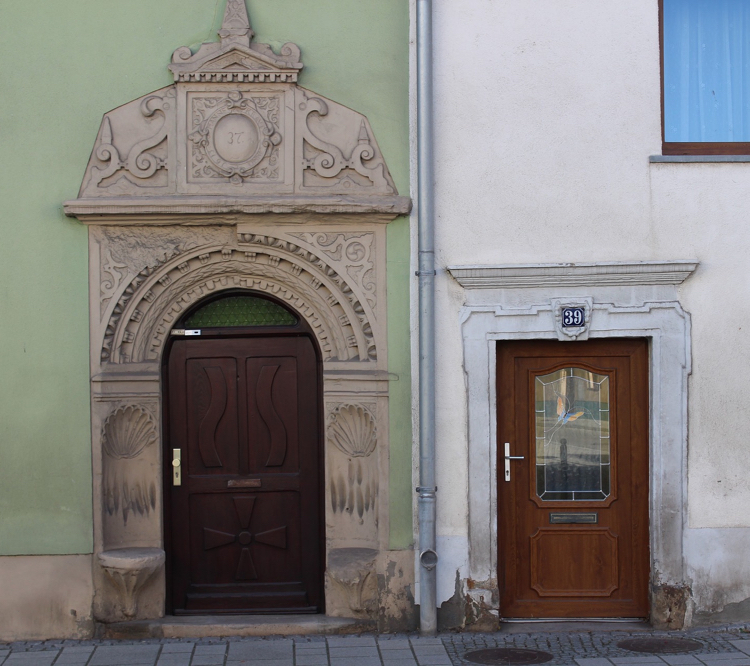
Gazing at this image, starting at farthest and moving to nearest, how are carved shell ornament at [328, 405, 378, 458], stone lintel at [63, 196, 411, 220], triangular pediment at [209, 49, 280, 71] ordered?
1. carved shell ornament at [328, 405, 378, 458]
2. triangular pediment at [209, 49, 280, 71]
3. stone lintel at [63, 196, 411, 220]

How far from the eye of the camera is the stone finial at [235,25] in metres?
6.49

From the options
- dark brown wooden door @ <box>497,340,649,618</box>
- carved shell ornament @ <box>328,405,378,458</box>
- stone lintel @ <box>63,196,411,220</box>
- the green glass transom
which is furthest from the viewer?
the green glass transom

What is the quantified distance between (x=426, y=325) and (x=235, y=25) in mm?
2473

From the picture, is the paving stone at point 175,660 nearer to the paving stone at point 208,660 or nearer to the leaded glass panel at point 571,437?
the paving stone at point 208,660

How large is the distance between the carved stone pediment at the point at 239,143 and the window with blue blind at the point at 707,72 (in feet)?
7.17

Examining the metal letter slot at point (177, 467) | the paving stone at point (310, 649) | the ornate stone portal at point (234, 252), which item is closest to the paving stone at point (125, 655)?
the ornate stone portal at point (234, 252)

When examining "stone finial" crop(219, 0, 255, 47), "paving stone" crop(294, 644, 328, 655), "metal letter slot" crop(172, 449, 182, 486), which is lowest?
"paving stone" crop(294, 644, 328, 655)

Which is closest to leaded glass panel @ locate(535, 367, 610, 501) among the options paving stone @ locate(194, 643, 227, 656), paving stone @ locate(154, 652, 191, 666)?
paving stone @ locate(194, 643, 227, 656)

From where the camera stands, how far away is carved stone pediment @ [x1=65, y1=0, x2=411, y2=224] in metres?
6.49

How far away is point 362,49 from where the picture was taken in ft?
21.6

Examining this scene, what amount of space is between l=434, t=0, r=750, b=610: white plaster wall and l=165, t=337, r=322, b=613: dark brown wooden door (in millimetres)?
1044

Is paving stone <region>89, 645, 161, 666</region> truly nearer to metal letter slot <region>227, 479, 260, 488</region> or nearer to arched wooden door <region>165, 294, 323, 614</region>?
arched wooden door <region>165, 294, 323, 614</region>

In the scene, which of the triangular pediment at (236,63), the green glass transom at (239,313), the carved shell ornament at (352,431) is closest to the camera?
the triangular pediment at (236,63)

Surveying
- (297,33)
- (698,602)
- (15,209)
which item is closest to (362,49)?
(297,33)
